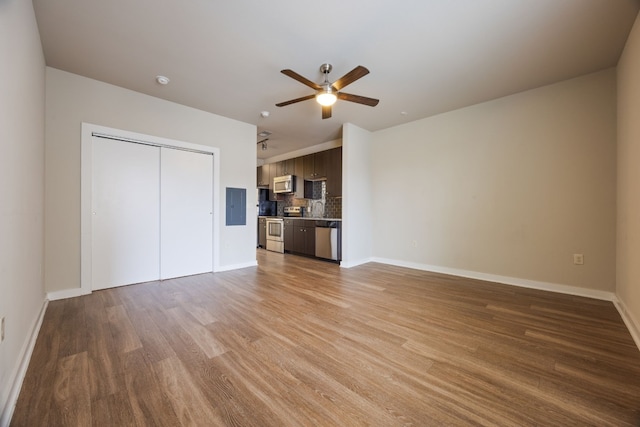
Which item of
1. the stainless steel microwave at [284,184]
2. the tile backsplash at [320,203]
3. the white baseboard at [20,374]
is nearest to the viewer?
the white baseboard at [20,374]

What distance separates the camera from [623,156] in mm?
2574

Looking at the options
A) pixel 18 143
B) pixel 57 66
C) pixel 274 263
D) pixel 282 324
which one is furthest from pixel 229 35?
pixel 274 263

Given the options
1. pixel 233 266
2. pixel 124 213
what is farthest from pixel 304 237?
pixel 124 213

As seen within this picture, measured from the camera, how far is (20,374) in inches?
59.1

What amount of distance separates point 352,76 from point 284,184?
414 centimetres

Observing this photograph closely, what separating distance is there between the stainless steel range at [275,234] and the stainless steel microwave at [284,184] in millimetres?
755

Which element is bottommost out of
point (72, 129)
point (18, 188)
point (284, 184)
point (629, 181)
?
point (18, 188)

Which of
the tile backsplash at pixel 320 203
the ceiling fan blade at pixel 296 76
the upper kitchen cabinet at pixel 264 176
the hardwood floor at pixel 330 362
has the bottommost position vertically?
the hardwood floor at pixel 330 362

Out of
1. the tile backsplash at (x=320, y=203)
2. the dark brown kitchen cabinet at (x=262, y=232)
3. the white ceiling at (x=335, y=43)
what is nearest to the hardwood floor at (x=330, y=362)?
the white ceiling at (x=335, y=43)

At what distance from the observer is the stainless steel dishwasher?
506 cm

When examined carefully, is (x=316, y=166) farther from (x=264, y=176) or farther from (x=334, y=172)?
(x=264, y=176)

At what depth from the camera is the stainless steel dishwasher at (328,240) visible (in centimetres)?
506

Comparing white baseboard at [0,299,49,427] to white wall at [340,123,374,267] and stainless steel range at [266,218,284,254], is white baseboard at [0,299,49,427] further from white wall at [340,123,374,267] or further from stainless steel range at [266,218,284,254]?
stainless steel range at [266,218,284,254]

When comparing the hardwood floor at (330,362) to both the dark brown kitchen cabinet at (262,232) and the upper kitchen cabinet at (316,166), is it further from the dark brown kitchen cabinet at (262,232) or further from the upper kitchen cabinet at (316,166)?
the dark brown kitchen cabinet at (262,232)
